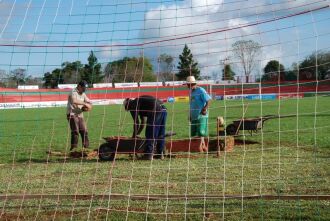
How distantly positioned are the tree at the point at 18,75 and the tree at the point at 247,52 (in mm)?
2638

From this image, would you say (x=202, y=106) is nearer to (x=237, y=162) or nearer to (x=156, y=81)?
(x=237, y=162)

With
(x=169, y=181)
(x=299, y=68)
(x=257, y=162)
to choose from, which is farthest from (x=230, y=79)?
(x=257, y=162)

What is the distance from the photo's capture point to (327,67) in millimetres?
5988

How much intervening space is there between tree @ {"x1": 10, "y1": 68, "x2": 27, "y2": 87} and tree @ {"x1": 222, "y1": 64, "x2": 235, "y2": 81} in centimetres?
248

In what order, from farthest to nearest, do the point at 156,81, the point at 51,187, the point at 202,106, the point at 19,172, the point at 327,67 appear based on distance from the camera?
the point at 202,106, the point at 19,172, the point at 51,187, the point at 156,81, the point at 327,67

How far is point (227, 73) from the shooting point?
5750 mm

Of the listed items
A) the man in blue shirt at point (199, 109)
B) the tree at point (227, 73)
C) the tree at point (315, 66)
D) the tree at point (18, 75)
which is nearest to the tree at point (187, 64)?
the tree at point (227, 73)

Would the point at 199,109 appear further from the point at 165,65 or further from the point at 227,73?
the point at 227,73

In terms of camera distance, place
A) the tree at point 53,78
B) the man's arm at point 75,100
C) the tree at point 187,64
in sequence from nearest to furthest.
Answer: the tree at point 187,64
the tree at point 53,78
the man's arm at point 75,100

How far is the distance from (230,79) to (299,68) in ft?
2.77

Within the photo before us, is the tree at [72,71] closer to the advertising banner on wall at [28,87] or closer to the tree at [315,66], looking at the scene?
the advertising banner on wall at [28,87]

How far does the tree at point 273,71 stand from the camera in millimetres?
5715

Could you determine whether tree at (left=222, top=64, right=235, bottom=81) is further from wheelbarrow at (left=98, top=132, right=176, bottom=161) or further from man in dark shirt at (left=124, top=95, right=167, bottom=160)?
wheelbarrow at (left=98, top=132, right=176, bottom=161)

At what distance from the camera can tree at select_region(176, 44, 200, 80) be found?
5.86 meters
